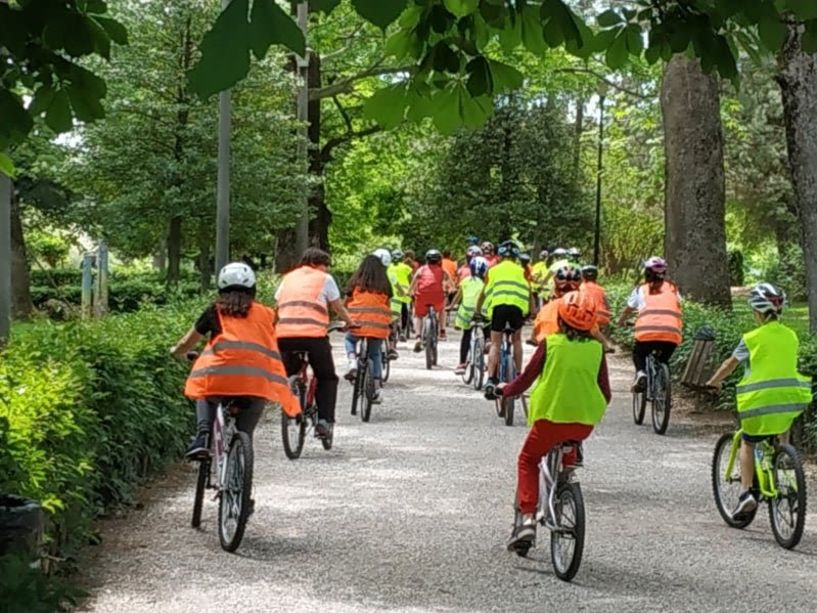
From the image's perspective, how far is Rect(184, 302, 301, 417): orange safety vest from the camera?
830cm

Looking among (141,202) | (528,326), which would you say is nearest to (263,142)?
(141,202)

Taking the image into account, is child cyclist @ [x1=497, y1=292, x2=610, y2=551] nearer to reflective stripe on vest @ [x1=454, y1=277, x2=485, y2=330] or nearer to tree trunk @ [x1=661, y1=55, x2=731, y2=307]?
reflective stripe on vest @ [x1=454, y1=277, x2=485, y2=330]

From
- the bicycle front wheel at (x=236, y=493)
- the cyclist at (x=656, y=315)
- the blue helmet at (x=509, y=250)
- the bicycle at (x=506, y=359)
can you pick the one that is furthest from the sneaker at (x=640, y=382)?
the bicycle front wheel at (x=236, y=493)

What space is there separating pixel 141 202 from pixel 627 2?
60.3 ft

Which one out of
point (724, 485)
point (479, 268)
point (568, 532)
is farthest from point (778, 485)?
point (479, 268)

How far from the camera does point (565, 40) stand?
3.66 m

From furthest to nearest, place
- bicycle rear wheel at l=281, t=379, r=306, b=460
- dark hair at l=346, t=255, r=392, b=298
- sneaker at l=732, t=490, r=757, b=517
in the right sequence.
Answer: dark hair at l=346, t=255, r=392, b=298
bicycle rear wheel at l=281, t=379, r=306, b=460
sneaker at l=732, t=490, r=757, b=517

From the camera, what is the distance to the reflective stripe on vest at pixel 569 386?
757 centimetres

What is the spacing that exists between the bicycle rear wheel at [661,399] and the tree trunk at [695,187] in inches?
319

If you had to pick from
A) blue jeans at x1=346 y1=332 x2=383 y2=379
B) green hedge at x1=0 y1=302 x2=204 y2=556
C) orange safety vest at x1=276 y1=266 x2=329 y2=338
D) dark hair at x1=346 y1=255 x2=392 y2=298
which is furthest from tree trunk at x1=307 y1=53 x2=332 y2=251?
green hedge at x1=0 y1=302 x2=204 y2=556

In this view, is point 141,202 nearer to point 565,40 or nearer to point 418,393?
point 418,393

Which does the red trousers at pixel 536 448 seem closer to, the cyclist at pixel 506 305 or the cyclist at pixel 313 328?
the cyclist at pixel 313 328

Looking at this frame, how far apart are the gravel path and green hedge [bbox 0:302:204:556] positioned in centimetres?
32

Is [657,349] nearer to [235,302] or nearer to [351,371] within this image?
[351,371]
